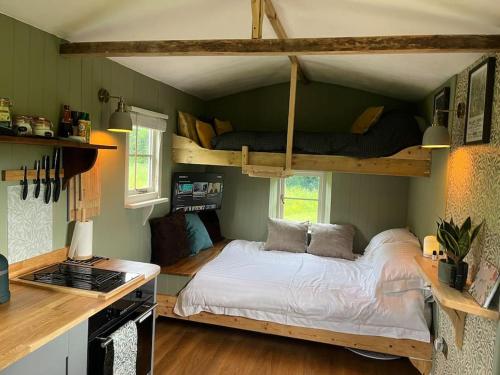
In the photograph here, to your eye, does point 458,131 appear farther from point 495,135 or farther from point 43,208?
point 43,208

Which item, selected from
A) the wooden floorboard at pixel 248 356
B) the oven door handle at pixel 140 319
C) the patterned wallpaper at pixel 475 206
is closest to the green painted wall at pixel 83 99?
the oven door handle at pixel 140 319

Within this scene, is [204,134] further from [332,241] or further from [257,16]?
[257,16]

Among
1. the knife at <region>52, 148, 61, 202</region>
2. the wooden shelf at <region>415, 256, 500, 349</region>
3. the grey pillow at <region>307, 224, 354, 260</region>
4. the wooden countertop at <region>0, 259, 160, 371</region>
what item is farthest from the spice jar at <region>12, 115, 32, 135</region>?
the grey pillow at <region>307, 224, 354, 260</region>

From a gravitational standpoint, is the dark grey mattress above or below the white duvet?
above

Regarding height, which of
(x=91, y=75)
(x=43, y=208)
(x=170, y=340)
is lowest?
(x=170, y=340)

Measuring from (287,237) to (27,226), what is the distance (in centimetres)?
276

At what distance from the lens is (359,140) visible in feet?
10.9

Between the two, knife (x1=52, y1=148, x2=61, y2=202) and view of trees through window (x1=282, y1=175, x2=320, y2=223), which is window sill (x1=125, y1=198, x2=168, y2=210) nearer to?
knife (x1=52, y1=148, x2=61, y2=202)

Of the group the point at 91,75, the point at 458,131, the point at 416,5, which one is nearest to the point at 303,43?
the point at 416,5

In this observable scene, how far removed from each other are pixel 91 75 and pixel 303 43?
60.5 inches

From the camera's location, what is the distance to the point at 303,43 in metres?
1.90

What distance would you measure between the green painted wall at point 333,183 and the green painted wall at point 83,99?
1.09 meters

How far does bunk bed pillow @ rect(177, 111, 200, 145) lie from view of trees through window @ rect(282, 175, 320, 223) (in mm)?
1398

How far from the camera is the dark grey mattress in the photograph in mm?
3227
